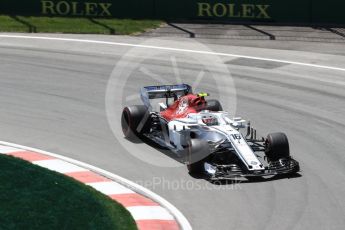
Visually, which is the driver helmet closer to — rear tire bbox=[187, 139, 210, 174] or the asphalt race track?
rear tire bbox=[187, 139, 210, 174]

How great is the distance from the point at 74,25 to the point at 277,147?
58.0 ft

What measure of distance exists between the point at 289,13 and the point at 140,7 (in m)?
6.15

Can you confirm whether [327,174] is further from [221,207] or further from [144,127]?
[144,127]

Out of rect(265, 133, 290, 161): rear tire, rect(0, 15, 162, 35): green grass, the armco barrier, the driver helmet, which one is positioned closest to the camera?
rect(265, 133, 290, 161): rear tire

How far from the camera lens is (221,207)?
1341 centimetres

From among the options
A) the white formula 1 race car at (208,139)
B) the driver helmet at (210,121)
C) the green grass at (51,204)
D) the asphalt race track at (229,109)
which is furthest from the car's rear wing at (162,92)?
the green grass at (51,204)

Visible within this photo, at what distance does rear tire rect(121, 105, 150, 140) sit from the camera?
17219 millimetres

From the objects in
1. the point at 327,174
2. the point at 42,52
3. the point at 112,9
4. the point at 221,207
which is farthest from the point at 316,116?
the point at 112,9

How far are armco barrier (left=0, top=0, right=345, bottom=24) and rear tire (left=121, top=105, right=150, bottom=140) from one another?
15.5 meters

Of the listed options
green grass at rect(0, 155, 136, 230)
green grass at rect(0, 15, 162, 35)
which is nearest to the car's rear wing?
green grass at rect(0, 155, 136, 230)

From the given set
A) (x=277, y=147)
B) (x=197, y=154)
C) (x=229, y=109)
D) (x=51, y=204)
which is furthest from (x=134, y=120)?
(x=51, y=204)

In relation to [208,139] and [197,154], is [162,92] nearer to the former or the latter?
[208,139]

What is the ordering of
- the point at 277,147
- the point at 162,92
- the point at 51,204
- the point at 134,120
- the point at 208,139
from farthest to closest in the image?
1. the point at 162,92
2. the point at 134,120
3. the point at 208,139
4. the point at 277,147
5. the point at 51,204

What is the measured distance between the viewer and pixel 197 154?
48.8 ft
